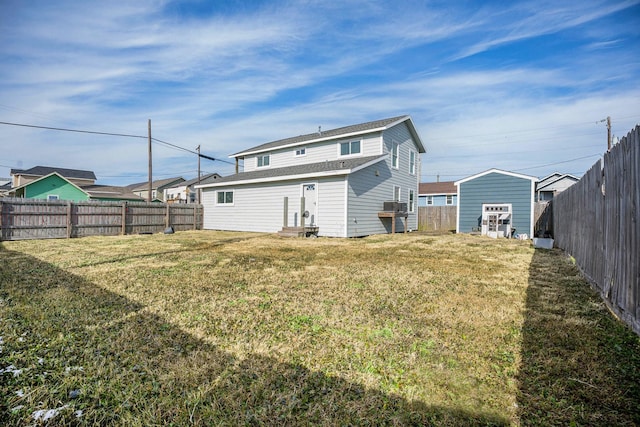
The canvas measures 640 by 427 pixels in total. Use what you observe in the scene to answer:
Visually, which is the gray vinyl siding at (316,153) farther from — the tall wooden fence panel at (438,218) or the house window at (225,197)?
the tall wooden fence panel at (438,218)

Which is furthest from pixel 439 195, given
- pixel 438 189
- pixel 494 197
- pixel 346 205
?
pixel 346 205

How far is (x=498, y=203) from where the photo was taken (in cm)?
1620

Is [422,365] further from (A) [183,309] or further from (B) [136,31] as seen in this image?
(B) [136,31]

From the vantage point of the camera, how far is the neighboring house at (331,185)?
45.7 feet

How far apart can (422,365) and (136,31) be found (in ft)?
47.8

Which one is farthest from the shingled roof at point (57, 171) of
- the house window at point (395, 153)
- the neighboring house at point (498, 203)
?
the neighboring house at point (498, 203)

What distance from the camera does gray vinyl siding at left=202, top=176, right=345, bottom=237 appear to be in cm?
1382

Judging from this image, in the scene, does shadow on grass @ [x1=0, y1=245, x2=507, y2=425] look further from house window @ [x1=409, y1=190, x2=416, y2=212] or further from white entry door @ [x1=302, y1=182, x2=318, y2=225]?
house window @ [x1=409, y1=190, x2=416, y2=212]

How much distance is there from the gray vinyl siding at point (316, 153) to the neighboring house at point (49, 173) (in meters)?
29.7

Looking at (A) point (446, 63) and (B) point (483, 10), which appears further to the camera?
(A) point (446, 63)

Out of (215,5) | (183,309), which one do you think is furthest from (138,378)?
(215,5)

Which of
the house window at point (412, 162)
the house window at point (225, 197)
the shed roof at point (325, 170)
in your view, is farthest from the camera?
the house window at point (412, 162)

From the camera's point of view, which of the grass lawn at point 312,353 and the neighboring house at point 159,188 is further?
the neighboring house at point 159,188

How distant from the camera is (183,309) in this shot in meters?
3.78
